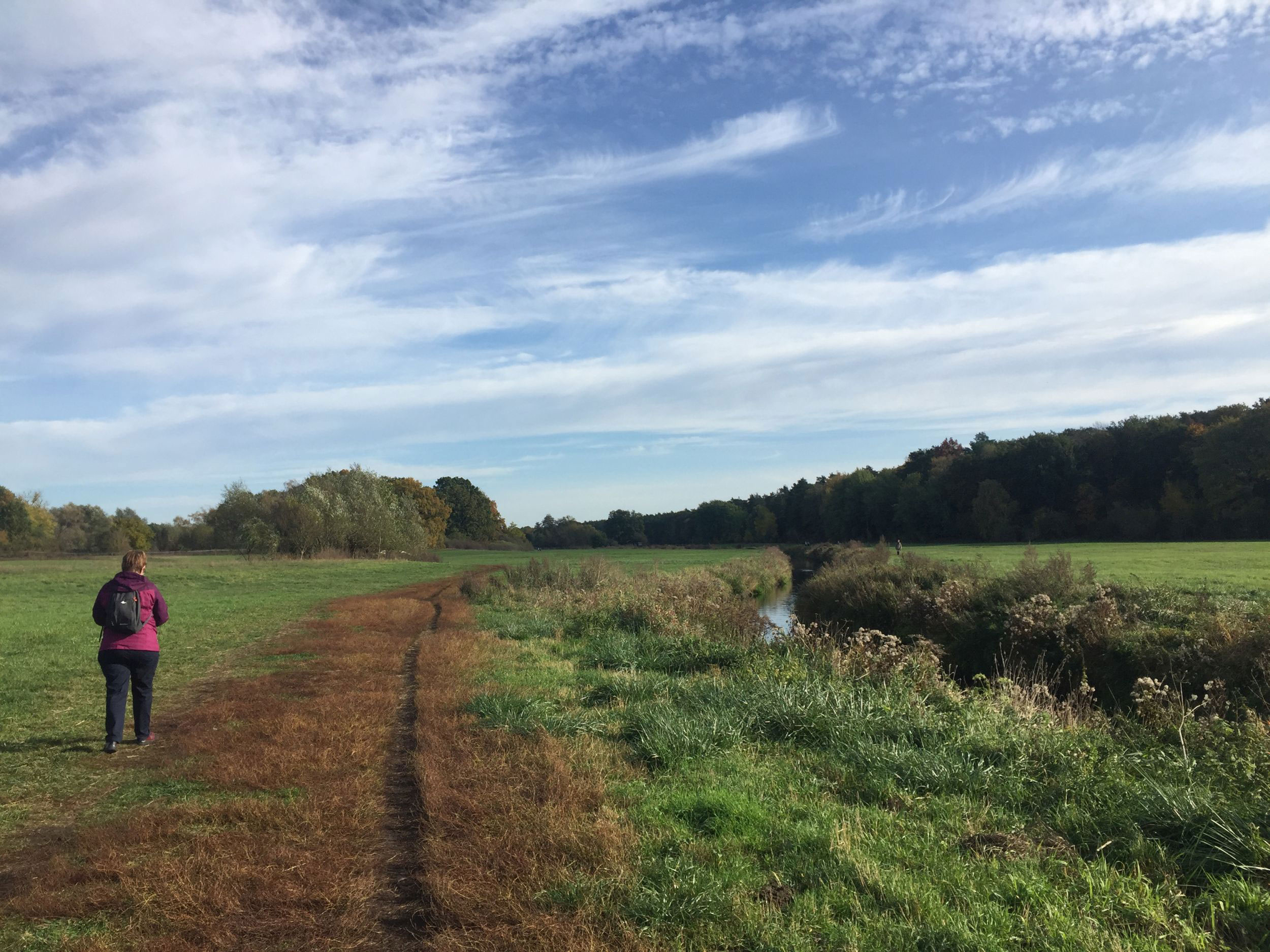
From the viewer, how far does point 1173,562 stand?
27.9 m

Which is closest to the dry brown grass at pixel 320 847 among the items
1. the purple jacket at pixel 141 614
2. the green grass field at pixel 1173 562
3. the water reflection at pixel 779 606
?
the purple jacket at pixel 141 614

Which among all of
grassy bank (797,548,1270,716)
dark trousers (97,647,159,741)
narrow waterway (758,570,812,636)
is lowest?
narrow waterway (758,570,812,636)

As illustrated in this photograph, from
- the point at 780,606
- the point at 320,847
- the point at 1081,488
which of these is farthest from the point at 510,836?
the point at 1081,488

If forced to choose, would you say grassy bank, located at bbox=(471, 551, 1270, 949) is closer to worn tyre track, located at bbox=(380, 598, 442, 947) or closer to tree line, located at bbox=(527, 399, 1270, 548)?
worn tyre track, located at bbox=(380, 598, 442, 947)

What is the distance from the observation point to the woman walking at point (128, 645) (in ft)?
25.9

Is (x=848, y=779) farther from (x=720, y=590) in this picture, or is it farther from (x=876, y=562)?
(x=876, y=562)

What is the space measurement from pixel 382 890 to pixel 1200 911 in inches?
169

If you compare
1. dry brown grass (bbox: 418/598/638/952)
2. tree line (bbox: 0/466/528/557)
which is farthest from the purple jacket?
tree line (bbox: 0/466/528/557)

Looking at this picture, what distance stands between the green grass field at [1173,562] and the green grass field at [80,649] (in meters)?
18.7

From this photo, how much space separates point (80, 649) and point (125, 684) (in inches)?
316

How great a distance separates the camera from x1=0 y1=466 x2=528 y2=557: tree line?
59688 millimetres

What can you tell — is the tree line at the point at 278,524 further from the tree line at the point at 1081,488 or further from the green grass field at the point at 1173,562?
the tree line at the point at 1081,488

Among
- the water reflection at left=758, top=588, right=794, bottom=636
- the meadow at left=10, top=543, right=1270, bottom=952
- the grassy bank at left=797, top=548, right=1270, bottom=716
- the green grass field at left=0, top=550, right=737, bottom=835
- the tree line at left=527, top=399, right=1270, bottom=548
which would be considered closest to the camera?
the meadow at left=10, top=543, right=1270, bottom=952

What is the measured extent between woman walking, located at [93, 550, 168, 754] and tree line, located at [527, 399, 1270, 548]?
6598 cm
